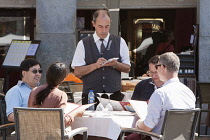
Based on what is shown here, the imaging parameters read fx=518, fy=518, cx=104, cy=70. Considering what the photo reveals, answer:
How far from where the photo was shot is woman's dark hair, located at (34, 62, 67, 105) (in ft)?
15.3

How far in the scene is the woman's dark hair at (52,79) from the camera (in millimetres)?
4652

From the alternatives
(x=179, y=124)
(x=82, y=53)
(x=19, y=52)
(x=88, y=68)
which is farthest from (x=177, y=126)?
(x=19, y=52)

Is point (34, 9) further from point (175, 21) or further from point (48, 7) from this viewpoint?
point (175, 21)

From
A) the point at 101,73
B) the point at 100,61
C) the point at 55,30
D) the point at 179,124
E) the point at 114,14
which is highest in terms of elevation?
the point at 114,14

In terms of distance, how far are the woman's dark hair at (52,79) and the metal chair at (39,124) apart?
0.23 meters

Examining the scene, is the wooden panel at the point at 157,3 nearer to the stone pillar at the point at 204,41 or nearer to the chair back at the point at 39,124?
the stone pillar at the point at 204,41

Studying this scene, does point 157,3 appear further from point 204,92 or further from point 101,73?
point 101,73

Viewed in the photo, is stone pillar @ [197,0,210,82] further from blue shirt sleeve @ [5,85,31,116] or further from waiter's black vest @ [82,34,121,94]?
blue shirt sleeve @ [5,85,31,116]

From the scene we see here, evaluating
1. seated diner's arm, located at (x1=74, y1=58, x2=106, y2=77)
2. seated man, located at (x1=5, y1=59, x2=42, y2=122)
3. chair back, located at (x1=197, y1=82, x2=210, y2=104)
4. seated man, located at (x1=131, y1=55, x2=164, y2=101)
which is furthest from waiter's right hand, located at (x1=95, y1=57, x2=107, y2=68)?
chair back, located at (x1=197, y1=82, x2=210, y2=104)

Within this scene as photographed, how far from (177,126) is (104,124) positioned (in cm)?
69

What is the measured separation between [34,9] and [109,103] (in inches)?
283

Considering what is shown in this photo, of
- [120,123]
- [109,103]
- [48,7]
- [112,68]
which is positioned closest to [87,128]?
[120,123]

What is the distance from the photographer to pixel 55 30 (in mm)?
11383

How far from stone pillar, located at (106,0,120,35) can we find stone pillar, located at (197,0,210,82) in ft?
5.95
